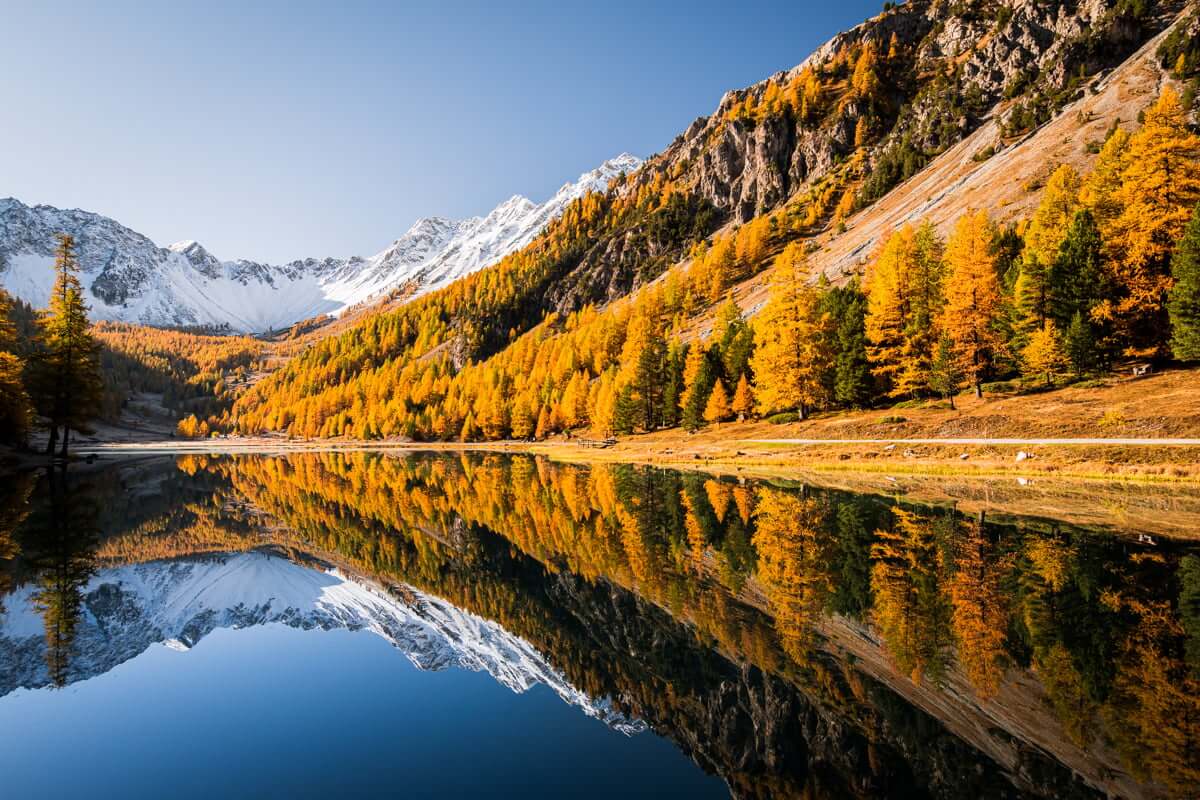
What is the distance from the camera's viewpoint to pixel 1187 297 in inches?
1412

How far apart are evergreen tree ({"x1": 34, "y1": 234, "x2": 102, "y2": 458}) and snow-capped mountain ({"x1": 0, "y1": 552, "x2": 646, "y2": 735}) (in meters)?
48.3

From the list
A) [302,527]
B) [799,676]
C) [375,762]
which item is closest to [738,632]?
[799,676]

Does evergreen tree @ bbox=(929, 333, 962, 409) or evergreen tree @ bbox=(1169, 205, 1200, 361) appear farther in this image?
Answer: evergreen tree @ bbox=(929, 333, 962, 409)

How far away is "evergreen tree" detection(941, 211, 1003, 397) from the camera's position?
156 feet

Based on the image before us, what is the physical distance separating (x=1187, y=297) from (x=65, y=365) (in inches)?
3723

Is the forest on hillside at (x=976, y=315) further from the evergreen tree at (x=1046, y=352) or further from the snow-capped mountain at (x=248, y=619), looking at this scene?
the snow-capped mountain at (x=248, y=619)

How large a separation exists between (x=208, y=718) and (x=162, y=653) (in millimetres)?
5706

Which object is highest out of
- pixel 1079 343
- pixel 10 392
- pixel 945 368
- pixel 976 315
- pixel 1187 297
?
pixel 976 315

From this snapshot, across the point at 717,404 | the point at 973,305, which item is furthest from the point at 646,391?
the point at 973,305

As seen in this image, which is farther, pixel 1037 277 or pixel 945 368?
pixel 945 368

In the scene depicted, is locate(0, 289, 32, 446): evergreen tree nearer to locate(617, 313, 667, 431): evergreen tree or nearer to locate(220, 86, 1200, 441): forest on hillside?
locate(617, 313, 667, 431): evergreen tree

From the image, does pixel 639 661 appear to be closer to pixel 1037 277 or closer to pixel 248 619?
pixel 248 619

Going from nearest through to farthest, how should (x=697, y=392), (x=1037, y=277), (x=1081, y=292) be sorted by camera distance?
1. (x=1081, y=292)
2. (x=1037, y=277)
3. (x=697, y=392)

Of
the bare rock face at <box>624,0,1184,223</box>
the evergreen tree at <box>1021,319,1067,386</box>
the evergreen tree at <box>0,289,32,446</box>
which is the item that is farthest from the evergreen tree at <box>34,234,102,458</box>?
the bare rock face at <box>624,0,1184,223</box>
